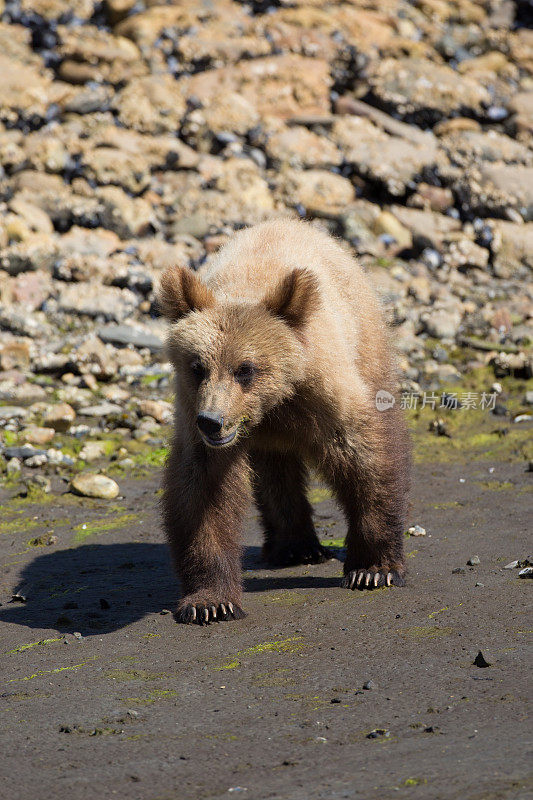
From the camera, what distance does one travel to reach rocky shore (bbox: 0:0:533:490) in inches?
388

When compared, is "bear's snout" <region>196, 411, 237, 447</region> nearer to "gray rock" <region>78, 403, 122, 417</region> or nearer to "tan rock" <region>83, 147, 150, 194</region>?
"gray rock" <region>78, 403, 122, 417</region>

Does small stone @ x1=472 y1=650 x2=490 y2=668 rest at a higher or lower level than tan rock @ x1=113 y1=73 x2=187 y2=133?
higher

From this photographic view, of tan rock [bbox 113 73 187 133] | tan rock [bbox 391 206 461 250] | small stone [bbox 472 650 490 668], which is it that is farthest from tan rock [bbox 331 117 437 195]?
small stone [bbox 472 650 490 668]

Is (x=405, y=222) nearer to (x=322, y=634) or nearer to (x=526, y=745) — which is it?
(x=322, y=634)

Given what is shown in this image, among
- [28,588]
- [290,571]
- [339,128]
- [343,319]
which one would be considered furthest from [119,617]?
[339,128]

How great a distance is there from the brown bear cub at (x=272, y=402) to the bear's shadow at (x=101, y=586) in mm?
382

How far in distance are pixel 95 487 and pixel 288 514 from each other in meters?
1.93

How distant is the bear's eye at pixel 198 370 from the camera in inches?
189

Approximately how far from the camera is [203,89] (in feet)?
51.7

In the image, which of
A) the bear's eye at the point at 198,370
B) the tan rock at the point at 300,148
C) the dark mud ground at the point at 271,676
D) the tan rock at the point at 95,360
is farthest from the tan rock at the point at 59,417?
the tan rock at the point at 300,148

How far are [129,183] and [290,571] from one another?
8618mm

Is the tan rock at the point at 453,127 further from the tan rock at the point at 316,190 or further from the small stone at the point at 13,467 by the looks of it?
the small stone at the point at 13,467

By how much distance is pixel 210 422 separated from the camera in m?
4.55

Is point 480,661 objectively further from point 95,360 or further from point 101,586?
point 95,360
